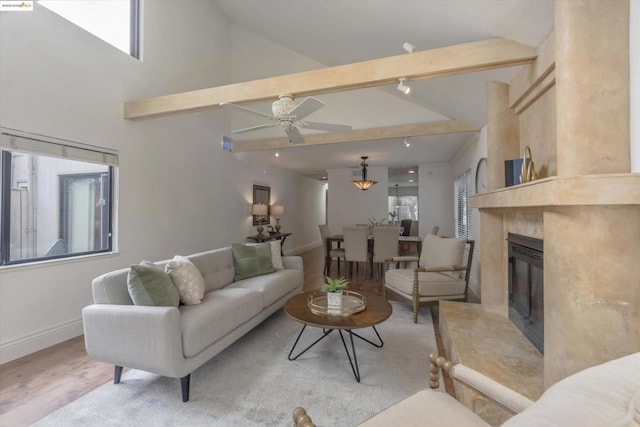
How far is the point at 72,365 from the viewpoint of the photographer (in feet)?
7.89

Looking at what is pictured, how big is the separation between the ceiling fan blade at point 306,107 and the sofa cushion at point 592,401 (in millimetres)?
2297

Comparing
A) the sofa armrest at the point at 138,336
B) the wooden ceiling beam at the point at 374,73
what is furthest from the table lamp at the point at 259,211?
the sofa armrest at the point at 138,336

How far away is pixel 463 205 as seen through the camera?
5891 millimetres

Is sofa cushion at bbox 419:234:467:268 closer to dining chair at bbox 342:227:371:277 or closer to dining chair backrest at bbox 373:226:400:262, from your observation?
dining chair backrest at bbox 373:226:400:262

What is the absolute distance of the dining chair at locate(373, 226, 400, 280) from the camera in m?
5.08

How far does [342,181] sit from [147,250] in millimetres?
5748

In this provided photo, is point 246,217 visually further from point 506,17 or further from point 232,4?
point 506,17

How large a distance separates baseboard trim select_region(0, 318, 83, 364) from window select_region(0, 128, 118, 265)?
71 centimetres

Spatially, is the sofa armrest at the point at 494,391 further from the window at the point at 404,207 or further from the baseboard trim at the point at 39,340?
the window at the point at 404,207

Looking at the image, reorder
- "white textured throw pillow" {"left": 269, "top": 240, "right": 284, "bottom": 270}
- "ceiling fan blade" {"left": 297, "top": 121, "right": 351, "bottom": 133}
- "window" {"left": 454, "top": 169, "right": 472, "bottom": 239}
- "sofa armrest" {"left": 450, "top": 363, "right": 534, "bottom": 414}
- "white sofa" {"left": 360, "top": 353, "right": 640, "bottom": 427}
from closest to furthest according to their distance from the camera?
"white sofa" {"left": 360, "top": 353, "right": 640, "bottom": 427}, "sofa armrest" {"left": 450, "top": 363, "right": 534, "bottom": 414}, "ceiling fan blade" {"left": 297, "top": 121, "right": 351, "bottom": 133}, "white textured throw pillow" {"left": 269, "top": 240, "right": 284, "bottom": 270}, "window" {"left": 454, "top": 169, "right": 472, "bottom": 239}

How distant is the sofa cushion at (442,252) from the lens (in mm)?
3494

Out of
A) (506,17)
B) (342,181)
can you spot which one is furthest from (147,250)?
(342,181)

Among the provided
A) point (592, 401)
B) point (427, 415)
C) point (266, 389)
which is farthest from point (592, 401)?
point (266, 389)

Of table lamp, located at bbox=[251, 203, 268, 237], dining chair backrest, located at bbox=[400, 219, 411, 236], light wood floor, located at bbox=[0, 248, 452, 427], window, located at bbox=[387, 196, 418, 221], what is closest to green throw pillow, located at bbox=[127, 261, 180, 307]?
light wood floor, located at bbox=[0, 248, 452, 427]
